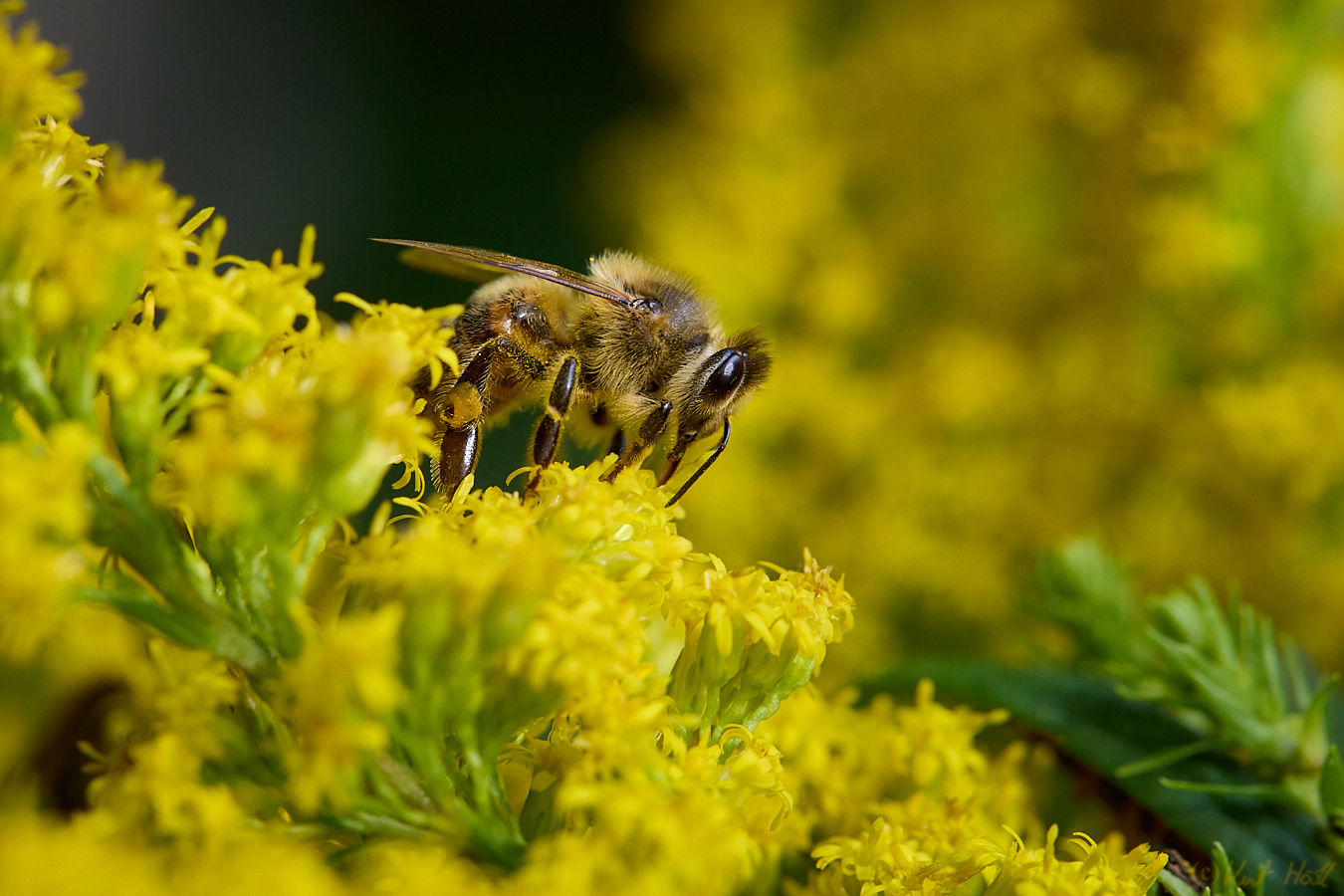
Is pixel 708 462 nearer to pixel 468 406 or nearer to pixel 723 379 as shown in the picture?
pixel 723 379

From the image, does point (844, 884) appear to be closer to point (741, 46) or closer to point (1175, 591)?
point (1175, 591)

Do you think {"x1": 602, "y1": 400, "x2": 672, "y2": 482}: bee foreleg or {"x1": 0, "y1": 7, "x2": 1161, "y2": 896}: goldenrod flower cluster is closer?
{"x1": 0, "y1": 7, "x2": 1161, "y2": 896}: goldenrod flower cluster

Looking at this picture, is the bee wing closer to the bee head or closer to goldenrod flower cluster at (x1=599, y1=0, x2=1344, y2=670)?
the bee head

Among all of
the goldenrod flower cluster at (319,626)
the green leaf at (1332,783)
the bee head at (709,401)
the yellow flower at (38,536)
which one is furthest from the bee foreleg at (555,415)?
the green leaf at (1332,783)

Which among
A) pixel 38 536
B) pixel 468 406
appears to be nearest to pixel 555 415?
pixel 468 406

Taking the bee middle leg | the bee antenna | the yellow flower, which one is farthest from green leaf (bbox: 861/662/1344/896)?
the yellow flower

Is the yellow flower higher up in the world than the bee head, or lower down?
higher up

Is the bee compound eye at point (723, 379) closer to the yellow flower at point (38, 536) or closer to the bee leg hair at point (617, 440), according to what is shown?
the bee leg hair at point (617, 440)
